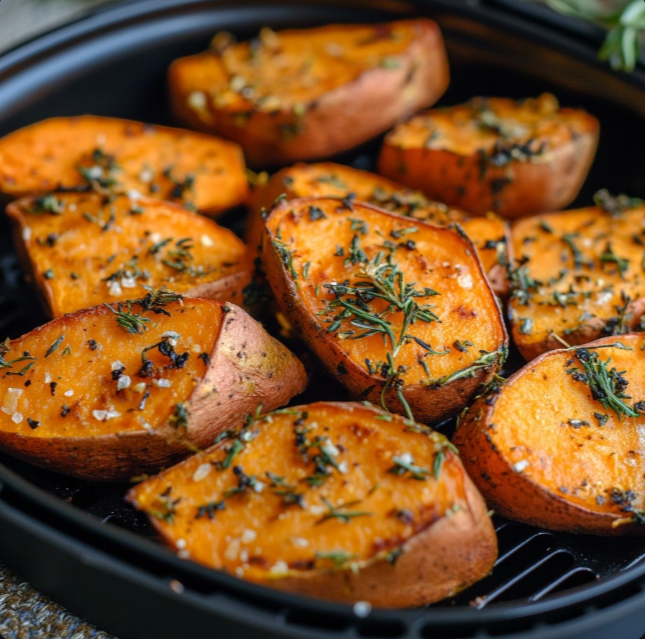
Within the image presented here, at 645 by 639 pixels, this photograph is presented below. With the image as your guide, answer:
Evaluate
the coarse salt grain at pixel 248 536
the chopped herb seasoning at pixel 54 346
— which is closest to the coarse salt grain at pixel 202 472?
the coarse salt grain at pixel 248 536

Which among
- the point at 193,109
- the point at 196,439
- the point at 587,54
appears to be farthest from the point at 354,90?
the point at 196,439

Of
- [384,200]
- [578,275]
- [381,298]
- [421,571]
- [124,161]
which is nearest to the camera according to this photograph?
[421,571]

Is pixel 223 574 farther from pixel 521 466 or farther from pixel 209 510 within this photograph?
pixel 521 466

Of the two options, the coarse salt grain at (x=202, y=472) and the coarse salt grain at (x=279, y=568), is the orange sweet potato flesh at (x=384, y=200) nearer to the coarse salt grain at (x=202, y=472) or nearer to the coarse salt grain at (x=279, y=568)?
the coarse salt grain at (x=202, y=472)

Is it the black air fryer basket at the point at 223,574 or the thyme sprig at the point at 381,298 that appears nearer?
the black air fryer basket at the point at 223,574

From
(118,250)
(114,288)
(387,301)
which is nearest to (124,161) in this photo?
(118,250)

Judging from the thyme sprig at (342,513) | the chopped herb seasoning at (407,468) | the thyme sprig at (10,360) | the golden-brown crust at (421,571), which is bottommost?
the golden-brown crust at (421,571)
